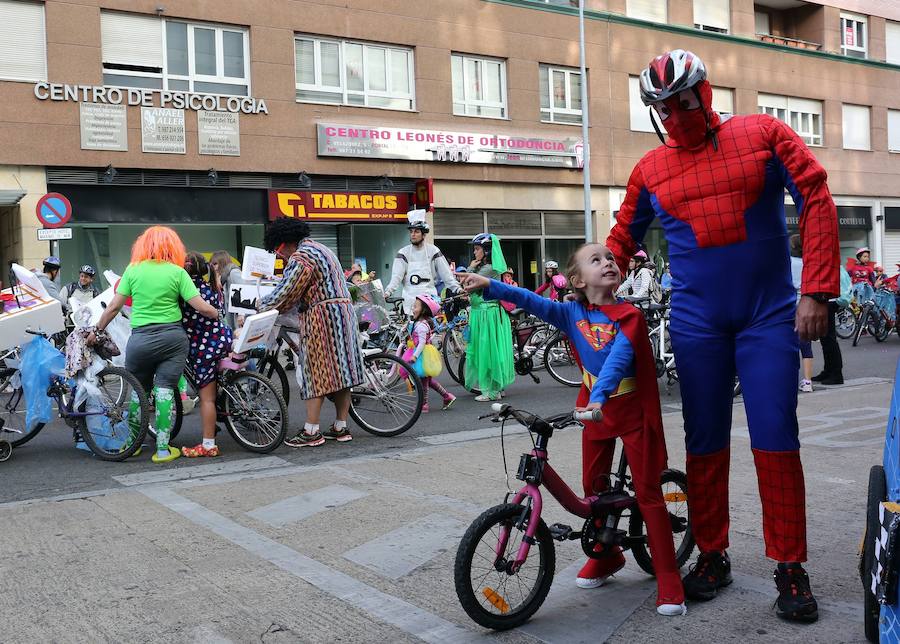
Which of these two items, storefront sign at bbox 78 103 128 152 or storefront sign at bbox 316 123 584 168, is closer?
storefront sign at bbox 78 103 128 152

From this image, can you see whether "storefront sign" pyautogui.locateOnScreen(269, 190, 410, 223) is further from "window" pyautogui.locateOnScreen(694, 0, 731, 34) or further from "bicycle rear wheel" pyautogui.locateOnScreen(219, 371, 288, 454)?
"bicycle rear wheel" pyautogui.locateOnScreen(219, 371, 288, 454)

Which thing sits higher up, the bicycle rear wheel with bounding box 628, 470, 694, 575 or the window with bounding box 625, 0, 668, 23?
the window with bounding box 625, 0, 668, 23

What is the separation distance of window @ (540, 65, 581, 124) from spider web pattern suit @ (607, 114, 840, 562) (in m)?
21.7

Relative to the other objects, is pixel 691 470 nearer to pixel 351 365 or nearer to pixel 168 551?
pixel 168 551

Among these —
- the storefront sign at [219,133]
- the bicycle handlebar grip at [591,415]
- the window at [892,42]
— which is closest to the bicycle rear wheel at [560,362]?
the bicycle handlebar grip at [591,415]

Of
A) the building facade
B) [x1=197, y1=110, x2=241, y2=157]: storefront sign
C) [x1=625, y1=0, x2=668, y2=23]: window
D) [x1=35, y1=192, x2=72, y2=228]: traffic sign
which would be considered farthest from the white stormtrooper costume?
[x1=625, y1=0, x2=668, y2=23]: window

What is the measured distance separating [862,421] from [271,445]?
501 cm

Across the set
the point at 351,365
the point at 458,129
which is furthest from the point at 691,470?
the point at 458,129

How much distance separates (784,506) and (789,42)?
30.1 metres

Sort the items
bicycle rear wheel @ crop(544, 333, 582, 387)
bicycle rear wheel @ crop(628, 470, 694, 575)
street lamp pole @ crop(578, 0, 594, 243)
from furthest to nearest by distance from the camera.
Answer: street lamp pole @ crop(578, 0, 594, 243)
bicycle rear wheel @ crop(544, 333, 582, 387)
bicycle rear wheel @ crop(628, 470, 694, 575)

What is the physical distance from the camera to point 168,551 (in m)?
4.63

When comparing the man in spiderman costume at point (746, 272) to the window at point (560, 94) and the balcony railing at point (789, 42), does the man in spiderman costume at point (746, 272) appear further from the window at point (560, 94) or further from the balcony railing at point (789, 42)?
the balcony railing at point (789, 42)

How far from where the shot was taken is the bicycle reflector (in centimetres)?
347

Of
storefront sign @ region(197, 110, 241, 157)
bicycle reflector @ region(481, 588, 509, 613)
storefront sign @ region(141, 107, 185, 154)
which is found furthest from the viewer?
storefront sign @ region(197, 110, 241, 157)
